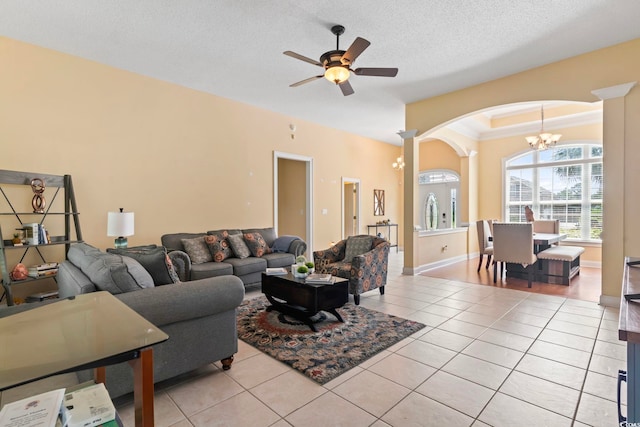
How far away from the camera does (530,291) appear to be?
181 inches

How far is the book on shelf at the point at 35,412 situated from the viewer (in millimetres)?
910

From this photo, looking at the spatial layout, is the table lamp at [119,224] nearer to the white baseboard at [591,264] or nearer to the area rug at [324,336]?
the area rug at [324,336]

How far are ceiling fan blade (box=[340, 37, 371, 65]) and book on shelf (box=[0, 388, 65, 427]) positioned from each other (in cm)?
301

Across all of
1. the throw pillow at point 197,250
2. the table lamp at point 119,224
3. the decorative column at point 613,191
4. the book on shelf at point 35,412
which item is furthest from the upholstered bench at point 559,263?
the table lamp at point 119,224

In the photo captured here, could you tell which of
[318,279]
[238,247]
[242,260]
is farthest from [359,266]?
[238,247]

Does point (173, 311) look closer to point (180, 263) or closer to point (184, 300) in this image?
point (184, 300)

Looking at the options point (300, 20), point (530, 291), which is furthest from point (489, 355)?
point (300, 20)

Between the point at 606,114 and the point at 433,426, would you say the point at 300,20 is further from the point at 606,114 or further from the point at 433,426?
the point at 606,114

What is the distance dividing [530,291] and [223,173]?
5.24m

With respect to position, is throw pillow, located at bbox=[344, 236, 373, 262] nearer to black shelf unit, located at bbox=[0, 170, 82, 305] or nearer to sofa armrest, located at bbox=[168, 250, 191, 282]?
sofa armrest, located at bbox=[168, 250, 191, 282]

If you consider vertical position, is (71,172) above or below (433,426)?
above

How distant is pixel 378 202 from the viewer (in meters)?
8.80

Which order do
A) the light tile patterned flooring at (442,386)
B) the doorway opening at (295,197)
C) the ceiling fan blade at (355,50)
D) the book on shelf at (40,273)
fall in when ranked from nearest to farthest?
the light tile patterned flooring at (442,386), the ceiling fan blade at (355,50), the book on shelf at (40,273), the doorway opening at (295,197)

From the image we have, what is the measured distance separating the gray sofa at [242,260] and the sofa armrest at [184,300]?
5.94ft
